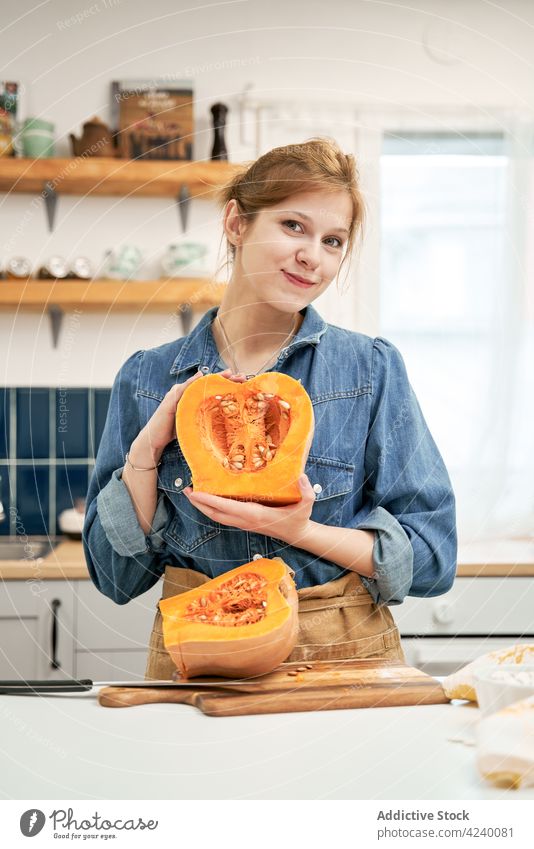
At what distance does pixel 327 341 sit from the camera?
883 mm

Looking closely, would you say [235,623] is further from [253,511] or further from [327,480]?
[327,480]

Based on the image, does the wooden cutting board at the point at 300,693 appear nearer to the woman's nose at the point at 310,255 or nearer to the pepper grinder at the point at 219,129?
the woman's nose at the point at 310,255

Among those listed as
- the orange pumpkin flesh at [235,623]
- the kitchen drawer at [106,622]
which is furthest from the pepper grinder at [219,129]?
the orange pumpkin flesh at [235,623]

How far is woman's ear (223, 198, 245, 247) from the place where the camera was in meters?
0.85

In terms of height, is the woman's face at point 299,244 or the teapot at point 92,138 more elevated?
the teapot at point 92,138

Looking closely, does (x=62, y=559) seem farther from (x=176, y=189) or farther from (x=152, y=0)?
(x=152, y=0)

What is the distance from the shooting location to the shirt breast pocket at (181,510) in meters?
0.84

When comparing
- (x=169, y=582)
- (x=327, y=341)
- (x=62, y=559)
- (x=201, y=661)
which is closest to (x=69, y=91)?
(x=62, y=559)

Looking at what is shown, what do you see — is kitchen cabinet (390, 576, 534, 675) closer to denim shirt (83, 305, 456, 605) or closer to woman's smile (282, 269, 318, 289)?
denim shirt (83, 305, 456, 605)

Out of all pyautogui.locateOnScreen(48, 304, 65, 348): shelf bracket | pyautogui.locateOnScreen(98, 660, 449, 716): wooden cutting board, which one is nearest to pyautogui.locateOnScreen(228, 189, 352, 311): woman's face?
pyautogui.locateOnScreen(98, 660, 449, 716): wooden cutting board

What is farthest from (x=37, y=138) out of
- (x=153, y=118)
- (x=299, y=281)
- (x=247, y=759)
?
(x=247, y=759)

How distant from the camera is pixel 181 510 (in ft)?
2.78
